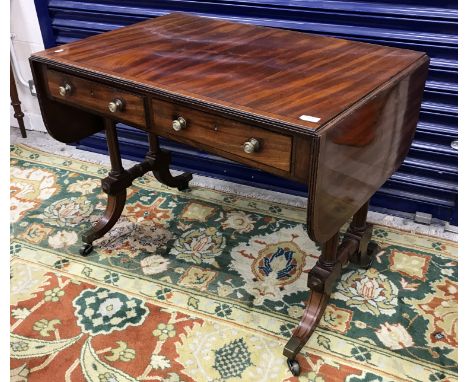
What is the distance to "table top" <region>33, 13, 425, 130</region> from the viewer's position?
4.51 ft

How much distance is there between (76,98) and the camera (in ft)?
5.80

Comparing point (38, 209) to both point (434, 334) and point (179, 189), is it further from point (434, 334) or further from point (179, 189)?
point (434, 334)

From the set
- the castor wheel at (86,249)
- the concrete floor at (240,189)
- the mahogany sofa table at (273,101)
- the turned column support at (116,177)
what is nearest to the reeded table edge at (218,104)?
the mahogany sofa table at (273,101)

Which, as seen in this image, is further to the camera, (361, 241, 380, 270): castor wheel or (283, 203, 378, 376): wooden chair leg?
(361, 241, 380, 270): castor wheel

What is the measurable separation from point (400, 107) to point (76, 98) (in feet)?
3.50

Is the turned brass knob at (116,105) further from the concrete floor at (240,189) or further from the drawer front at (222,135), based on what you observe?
the concrete floor at (240,189)

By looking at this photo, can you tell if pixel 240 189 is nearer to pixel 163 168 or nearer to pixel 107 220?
pixel 163 168

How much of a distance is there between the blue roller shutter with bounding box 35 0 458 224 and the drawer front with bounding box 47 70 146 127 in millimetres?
838

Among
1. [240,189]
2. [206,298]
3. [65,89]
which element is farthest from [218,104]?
[240,189]

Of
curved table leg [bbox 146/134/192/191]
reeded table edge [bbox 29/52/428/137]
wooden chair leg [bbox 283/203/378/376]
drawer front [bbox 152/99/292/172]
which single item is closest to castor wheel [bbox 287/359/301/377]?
wooden chair leg [bbox 283/203/378/376]

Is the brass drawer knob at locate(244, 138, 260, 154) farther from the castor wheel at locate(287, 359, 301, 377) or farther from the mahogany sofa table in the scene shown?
the castor wheel at locate(287, 359, 301, 377)

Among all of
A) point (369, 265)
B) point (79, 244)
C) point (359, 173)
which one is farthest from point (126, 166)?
point (359, 173)

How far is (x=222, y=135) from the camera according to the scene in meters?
1.44

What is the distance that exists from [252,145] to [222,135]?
0.11 meters
